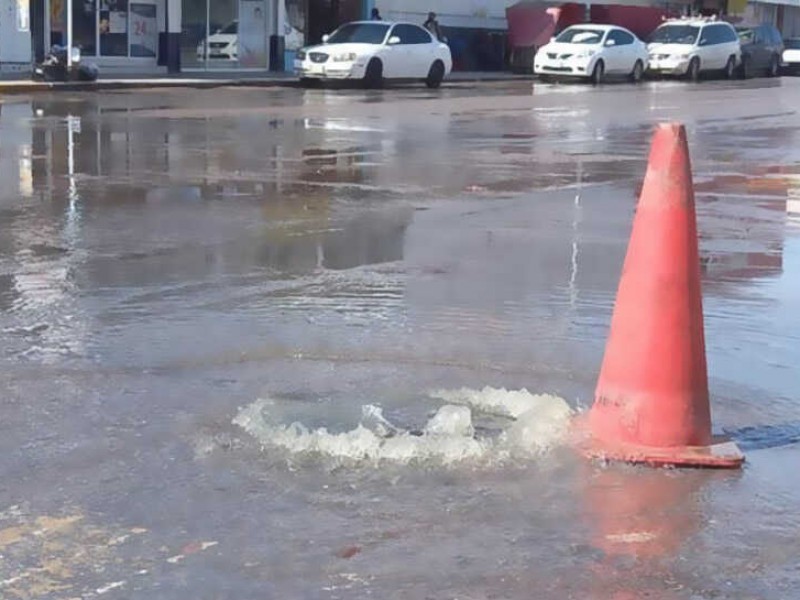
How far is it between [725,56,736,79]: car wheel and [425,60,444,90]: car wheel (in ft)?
40.7

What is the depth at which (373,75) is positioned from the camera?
3406cm

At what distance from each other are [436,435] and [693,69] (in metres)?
39.5

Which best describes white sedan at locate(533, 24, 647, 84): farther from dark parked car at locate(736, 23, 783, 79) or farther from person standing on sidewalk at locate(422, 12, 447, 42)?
dark parked car at locate(736, 23, 783, 79)

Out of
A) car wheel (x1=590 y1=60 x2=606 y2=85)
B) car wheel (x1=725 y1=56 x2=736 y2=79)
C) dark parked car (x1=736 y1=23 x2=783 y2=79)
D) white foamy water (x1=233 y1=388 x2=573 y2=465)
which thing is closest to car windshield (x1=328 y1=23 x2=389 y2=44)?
car wheel (x1=590 y1=60 x2=606 y2=85)

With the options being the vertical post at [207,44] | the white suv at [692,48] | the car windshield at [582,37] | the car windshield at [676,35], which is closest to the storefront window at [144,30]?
the vertical post at [207,44]

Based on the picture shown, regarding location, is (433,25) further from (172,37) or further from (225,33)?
(172,37)

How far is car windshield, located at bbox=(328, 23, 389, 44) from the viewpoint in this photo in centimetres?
3447

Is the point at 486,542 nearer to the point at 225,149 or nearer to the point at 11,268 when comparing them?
the point at 11,268

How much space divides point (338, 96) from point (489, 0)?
19.5 meters

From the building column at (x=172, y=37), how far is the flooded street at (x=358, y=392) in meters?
24.5

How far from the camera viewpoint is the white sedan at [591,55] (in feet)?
129

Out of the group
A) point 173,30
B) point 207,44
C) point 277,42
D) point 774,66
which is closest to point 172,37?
point 173,30

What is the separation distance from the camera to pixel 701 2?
192 ft

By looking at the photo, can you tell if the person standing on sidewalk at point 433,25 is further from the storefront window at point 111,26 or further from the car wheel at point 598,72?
the storefront window at point 111,26
